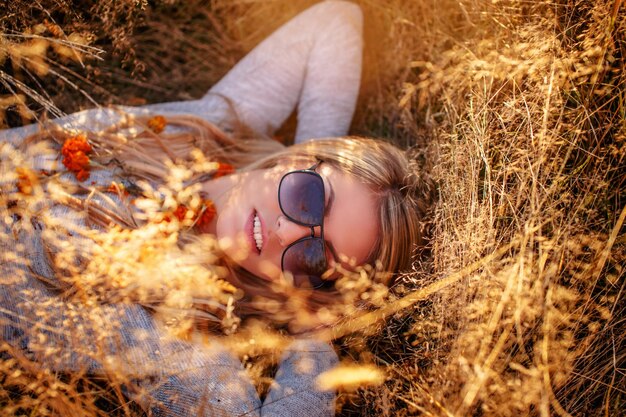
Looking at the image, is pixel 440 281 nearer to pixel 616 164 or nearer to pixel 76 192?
pixel 616 164

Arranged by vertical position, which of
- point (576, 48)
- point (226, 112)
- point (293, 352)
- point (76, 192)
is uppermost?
point (576, 48)

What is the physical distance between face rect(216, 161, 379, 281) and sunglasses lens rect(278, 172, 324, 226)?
0.12 feet

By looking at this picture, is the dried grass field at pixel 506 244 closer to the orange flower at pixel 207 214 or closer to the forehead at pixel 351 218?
the forehead at pixel 351 218

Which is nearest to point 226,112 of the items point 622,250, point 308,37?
point 308,37

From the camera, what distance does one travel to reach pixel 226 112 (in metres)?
2.94

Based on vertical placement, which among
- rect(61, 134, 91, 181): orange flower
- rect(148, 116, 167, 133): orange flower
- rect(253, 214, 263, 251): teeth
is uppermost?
rect(148, 116, 167, 133): orange flower

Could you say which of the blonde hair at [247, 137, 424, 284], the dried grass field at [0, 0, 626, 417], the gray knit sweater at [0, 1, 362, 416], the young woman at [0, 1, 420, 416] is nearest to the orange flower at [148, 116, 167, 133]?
the young woman at [0, 1, 420, 416]

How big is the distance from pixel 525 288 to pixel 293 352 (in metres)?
1.09

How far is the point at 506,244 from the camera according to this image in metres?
1.82

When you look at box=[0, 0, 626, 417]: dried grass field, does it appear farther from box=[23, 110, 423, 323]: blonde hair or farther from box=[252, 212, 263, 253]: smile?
box=[252, 212, 263, 253]: smile

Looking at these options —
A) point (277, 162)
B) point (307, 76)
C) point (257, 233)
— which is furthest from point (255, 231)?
point (307, 76)

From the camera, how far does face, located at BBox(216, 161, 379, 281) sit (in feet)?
7.09

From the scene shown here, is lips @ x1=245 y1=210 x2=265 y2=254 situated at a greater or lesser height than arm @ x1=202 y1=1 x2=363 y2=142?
lesser

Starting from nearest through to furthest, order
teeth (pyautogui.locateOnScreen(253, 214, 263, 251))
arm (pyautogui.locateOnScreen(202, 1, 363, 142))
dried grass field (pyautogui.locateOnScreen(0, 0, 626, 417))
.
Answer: dried grass field (pyautogui.locateOnScreen(0, 0, 626, 417))
teeth (pyautogui.locateOnScreen(253, 214, 263, 251))
arm (pyautogui.locateOnScreen(202, 1, 363, 142))
